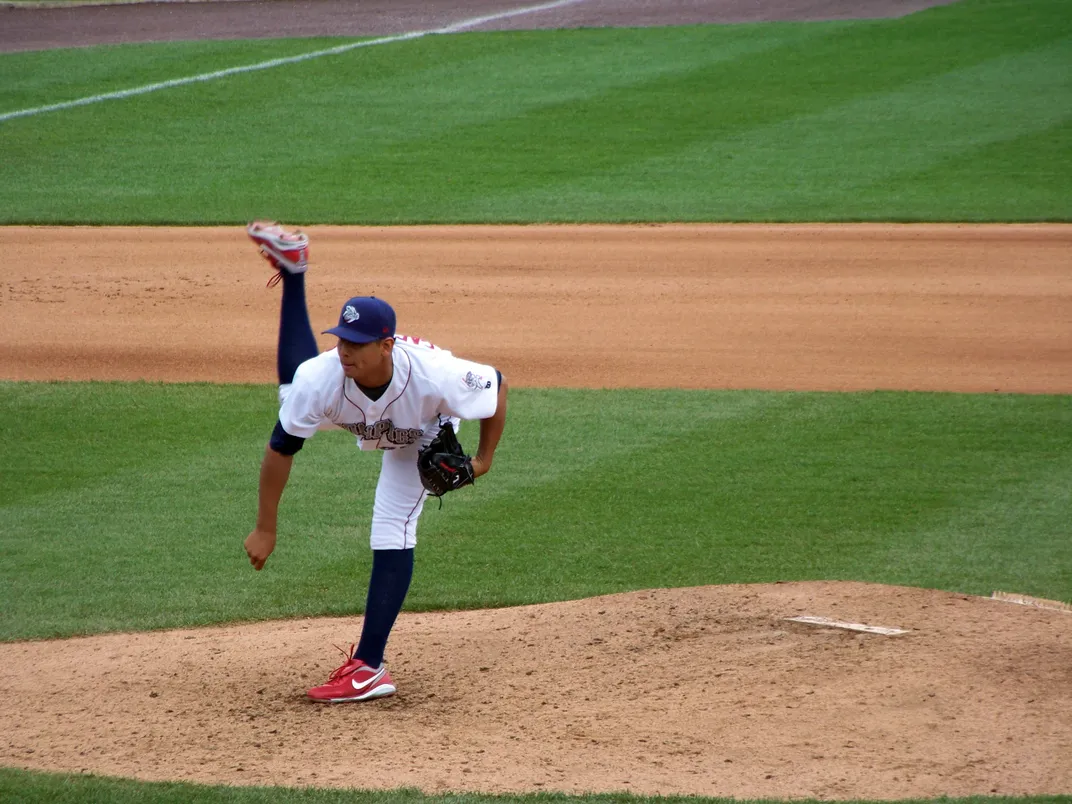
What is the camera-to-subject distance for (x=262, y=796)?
153 inches

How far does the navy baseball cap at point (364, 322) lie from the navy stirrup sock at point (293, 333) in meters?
0.85

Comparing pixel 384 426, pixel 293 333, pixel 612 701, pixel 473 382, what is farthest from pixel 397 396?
pixel 612 701

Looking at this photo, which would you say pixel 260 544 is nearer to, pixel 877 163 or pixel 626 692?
pixel 626 692

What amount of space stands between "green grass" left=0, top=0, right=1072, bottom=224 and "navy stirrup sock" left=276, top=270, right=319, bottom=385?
8.96 metres

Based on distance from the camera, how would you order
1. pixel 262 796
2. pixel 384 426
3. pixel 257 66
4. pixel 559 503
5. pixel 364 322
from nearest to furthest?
1. pixel 262 796
2. pixel 364 322
3. pixel 384 426
4. pixel 559 503
5. pixel 257 66

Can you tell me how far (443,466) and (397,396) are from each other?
280mm

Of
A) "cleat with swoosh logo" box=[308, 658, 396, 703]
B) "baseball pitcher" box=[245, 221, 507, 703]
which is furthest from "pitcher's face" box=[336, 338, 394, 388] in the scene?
"cleat with swoosh logo" box=[308, 658, 396, 703]

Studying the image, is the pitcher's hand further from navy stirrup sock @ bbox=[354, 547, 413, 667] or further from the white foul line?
the white foul line

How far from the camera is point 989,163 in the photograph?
15828mm

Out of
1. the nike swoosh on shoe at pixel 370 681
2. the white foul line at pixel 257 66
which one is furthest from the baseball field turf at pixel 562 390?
the nike swoosh on shoe at pixel 370 681

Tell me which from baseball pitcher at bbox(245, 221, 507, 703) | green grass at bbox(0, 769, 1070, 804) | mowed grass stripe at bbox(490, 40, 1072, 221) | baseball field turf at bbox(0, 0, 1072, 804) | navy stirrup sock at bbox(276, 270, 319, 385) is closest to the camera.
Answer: green grass at bbox(0, 769, 1070, 804)

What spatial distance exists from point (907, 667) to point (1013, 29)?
19.5m

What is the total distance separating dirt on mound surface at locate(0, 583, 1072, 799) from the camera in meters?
4.16

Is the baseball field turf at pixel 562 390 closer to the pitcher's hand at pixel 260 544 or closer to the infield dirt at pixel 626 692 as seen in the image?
the infield dirt at pixel 626 692
